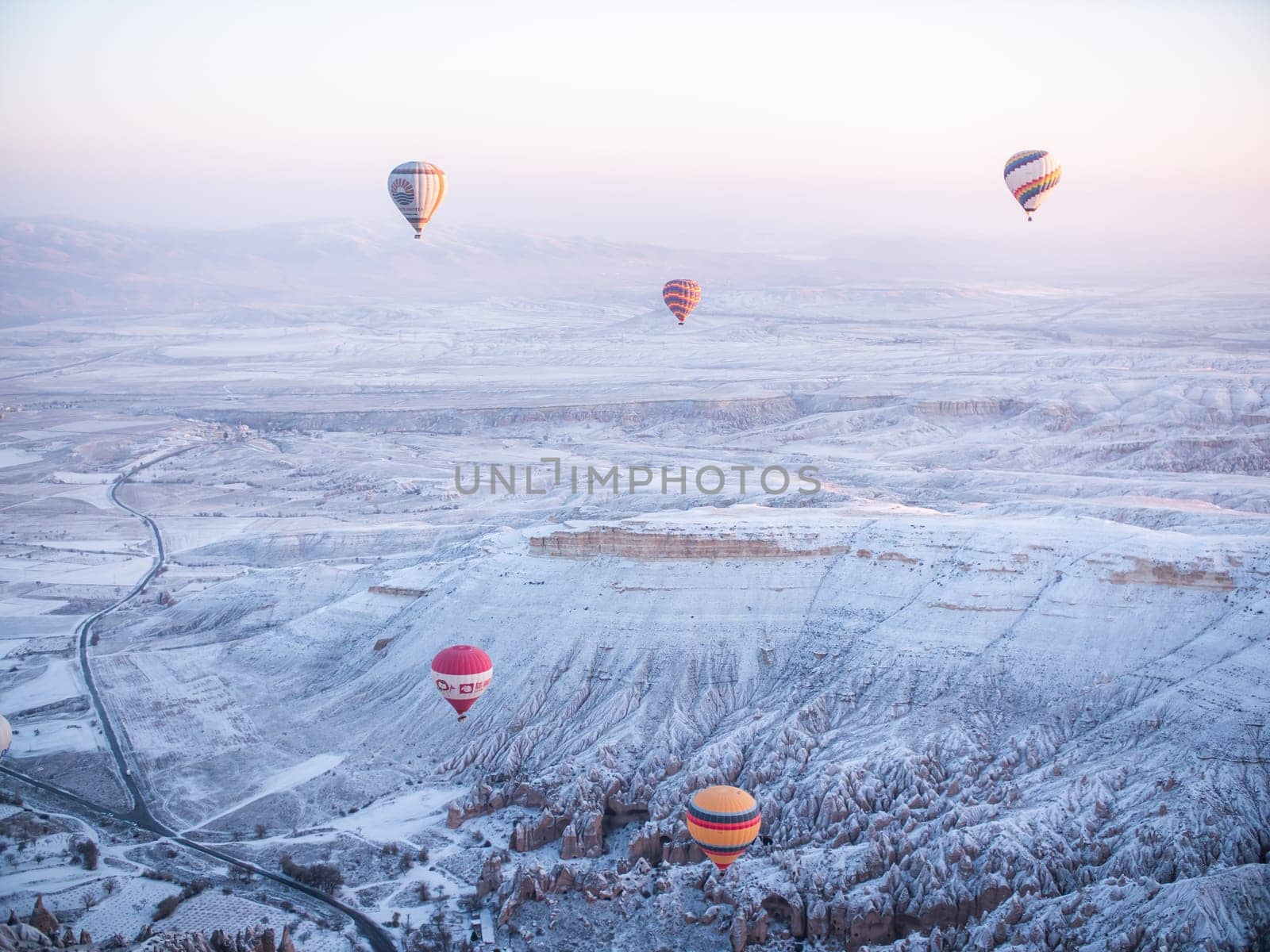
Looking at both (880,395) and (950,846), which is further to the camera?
(880,395)

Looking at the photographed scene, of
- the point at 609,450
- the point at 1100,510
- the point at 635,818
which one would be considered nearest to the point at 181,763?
the point at 635,818

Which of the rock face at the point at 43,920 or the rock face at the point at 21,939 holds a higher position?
the rock face at the point at 21,939

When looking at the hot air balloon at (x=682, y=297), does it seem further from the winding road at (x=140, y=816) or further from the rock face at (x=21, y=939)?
the rock face at (x=21, y=939)

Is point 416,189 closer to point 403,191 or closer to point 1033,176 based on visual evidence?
point 403,191

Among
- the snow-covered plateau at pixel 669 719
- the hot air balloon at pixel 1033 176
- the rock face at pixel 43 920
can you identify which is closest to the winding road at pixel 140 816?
the snow-covered plateau at pixel 669 719

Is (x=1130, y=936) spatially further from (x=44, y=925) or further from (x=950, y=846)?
(x=44, y=925)

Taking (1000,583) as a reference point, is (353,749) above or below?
below

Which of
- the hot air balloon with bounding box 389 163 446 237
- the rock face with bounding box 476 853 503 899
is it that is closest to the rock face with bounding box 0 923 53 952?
the rock face with bounding box 476 853 503 899

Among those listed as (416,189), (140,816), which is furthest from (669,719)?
(416,189)
